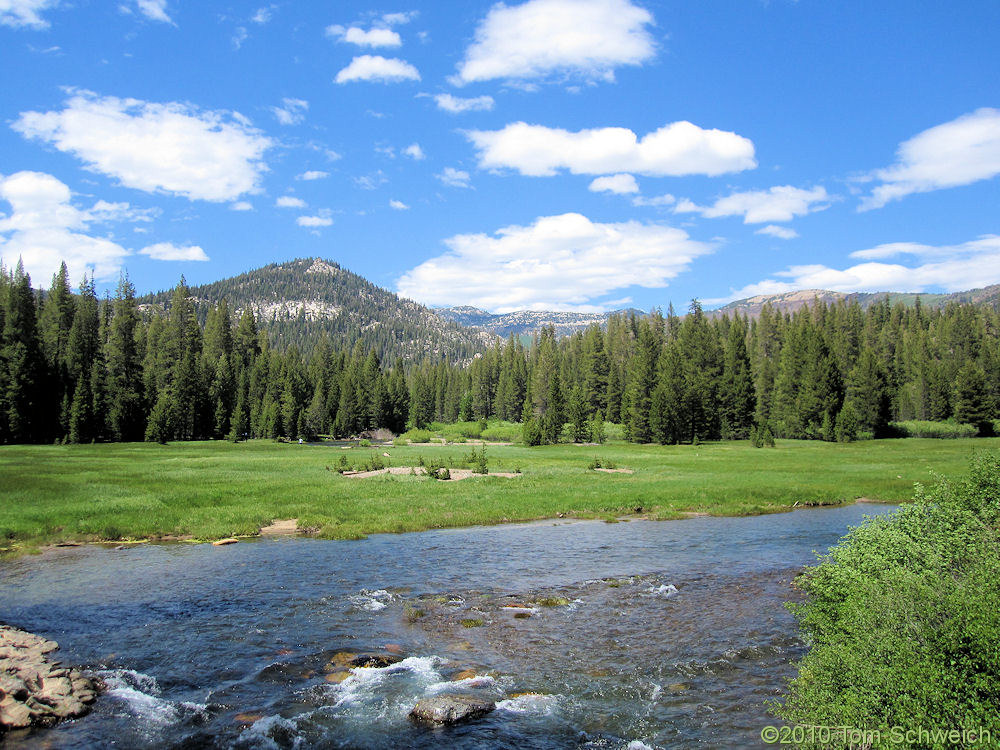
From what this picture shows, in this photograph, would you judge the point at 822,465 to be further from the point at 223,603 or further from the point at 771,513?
the point at 223,603

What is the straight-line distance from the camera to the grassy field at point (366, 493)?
1164 inches

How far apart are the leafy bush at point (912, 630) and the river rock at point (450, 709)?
227 inches

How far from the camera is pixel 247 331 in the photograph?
15262 centimetres

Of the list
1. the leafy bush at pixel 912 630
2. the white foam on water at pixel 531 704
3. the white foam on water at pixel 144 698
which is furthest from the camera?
the white foam on water at pixel 531 704

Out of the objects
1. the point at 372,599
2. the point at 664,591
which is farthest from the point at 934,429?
the point at 372,599

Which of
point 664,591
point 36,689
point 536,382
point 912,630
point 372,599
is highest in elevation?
point 536,382

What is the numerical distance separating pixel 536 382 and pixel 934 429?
81.4 metres

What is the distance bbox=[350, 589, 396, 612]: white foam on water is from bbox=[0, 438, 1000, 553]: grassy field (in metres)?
9.68

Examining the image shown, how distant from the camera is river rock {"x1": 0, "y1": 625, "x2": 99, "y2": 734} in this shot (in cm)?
1127

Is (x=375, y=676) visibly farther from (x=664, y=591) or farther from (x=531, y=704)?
(x=664, y=591)

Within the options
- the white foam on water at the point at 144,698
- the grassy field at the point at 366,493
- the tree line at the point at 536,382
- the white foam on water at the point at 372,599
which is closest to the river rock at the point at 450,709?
the white foam on water at the point at 144,698

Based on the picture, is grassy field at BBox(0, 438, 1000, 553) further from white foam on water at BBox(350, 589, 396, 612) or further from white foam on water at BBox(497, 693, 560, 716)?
white foam on water at BBox(497, 693, 560, 716)

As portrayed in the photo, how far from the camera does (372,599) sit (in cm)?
1905

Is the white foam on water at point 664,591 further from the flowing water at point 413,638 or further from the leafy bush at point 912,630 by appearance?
the leafy bush at point 912,630
